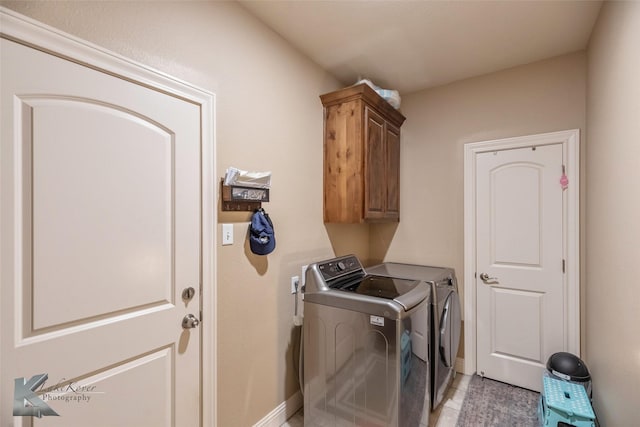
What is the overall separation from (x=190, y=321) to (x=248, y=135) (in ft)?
3.53

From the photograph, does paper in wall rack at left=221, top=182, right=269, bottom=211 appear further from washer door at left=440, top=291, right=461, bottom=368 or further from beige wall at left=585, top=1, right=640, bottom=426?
beige wall at left=585, top=1, right=640, bottom=426

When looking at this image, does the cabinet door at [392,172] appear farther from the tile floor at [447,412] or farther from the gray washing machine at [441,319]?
the tile floor at [447,412]

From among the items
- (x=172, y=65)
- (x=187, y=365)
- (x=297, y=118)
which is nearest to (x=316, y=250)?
(x=297, y=118)

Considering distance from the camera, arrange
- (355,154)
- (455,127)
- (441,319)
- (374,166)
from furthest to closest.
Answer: (455,127) < (374,166) < (355,154) < (441,319)

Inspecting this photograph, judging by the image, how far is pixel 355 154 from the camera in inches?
87.9

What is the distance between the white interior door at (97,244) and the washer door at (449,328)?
159 centimetres

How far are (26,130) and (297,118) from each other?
1.49m

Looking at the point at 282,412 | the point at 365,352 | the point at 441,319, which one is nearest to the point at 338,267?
the point at 365,352

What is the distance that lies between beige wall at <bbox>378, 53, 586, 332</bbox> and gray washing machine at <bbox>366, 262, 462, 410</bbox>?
341mm

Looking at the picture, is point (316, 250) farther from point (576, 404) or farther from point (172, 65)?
point (576, 404)

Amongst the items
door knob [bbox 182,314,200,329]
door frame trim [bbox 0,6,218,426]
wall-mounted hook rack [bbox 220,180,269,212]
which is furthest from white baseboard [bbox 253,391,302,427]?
wall-mounted hook rack [bbox 220,180,269,212]

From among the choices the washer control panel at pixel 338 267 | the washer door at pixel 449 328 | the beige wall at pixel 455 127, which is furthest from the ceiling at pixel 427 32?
the washer door at pixel 449 328

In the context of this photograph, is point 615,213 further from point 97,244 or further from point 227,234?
point 97,244

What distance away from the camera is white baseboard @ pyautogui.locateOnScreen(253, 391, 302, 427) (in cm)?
186
